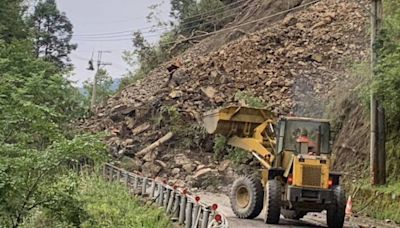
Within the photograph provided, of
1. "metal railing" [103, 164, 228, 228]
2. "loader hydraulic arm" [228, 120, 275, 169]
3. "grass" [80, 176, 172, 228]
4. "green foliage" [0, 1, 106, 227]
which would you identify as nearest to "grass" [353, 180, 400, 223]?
"loader hydraulic arm" [228, 120, 275, 169]

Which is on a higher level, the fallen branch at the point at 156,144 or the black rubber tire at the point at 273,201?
the fallen branch at the point at 156,144

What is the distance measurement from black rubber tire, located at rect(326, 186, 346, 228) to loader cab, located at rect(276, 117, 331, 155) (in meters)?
1.07

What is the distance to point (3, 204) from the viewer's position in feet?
36.5

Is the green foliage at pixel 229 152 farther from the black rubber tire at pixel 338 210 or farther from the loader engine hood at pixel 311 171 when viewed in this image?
the loader engine hood at pixel 311 171

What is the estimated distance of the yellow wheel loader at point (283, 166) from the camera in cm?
1325

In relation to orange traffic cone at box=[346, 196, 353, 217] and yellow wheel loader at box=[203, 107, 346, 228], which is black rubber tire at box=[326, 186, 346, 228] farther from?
orange traffic cone at box=[346, 196, 353, 217]

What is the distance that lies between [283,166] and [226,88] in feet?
59.0

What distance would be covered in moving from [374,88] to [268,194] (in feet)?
18.4

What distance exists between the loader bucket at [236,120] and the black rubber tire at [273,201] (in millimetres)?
2501

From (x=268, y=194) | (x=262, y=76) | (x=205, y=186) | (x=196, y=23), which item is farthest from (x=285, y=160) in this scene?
(x=196, y=23)

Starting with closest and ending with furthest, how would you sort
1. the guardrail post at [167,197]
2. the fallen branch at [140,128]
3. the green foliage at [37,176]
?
the green foliage at [37,176] < the guardrail post at [167,197] < the fallen branch at [140,128]

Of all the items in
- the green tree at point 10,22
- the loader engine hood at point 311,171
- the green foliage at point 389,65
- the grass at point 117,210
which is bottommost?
the grass at point 117,210

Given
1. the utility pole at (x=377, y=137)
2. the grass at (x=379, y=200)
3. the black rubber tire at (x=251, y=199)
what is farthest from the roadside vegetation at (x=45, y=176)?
the utility pole at (x=377, y=137)

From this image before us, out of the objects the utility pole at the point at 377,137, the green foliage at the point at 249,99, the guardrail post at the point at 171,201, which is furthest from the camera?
the green foliage at the point at 249,99
